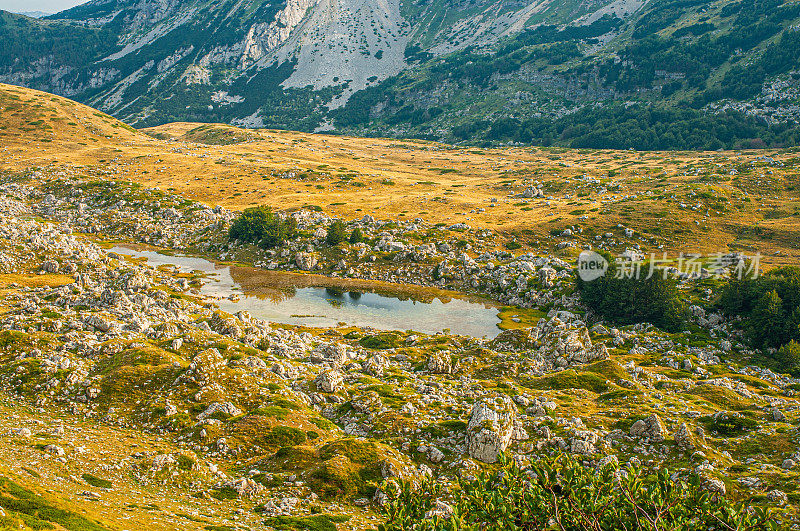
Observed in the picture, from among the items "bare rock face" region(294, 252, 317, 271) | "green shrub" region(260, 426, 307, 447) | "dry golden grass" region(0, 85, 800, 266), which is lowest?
"green shrub" region(260, 426, 307, 447)

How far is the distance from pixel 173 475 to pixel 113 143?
6924 inches

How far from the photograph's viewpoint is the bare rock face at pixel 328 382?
3884 centimetres

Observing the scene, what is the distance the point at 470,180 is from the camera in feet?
482

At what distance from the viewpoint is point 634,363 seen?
153ft

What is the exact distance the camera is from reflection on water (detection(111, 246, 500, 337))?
64.0 m

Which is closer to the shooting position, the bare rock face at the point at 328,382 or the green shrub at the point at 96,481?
the green shrub at the point at 96,481

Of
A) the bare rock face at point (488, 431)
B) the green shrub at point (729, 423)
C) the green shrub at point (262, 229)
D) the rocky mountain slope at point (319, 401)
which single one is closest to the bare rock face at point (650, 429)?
the rocky mountain slope at point (319, 401)

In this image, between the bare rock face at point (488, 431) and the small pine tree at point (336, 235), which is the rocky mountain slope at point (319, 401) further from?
the small pine tree at point (336, 235)

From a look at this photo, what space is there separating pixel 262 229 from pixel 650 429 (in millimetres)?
77163

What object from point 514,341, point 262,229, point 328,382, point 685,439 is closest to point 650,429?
point 685,439

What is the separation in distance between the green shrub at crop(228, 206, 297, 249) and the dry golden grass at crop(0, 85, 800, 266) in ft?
57.4

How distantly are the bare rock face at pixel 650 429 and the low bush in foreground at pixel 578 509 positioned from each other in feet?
38.6

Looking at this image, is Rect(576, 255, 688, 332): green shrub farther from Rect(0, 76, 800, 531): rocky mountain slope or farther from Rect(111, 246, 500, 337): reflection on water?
Rect(111, 246, 500, 337): reflection on water

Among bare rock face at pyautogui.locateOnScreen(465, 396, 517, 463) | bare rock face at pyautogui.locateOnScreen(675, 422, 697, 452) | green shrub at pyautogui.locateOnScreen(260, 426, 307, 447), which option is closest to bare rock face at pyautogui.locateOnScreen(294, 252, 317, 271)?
green shrub at pyautogui.locateOnScreen(260, 426, 307, 447)
